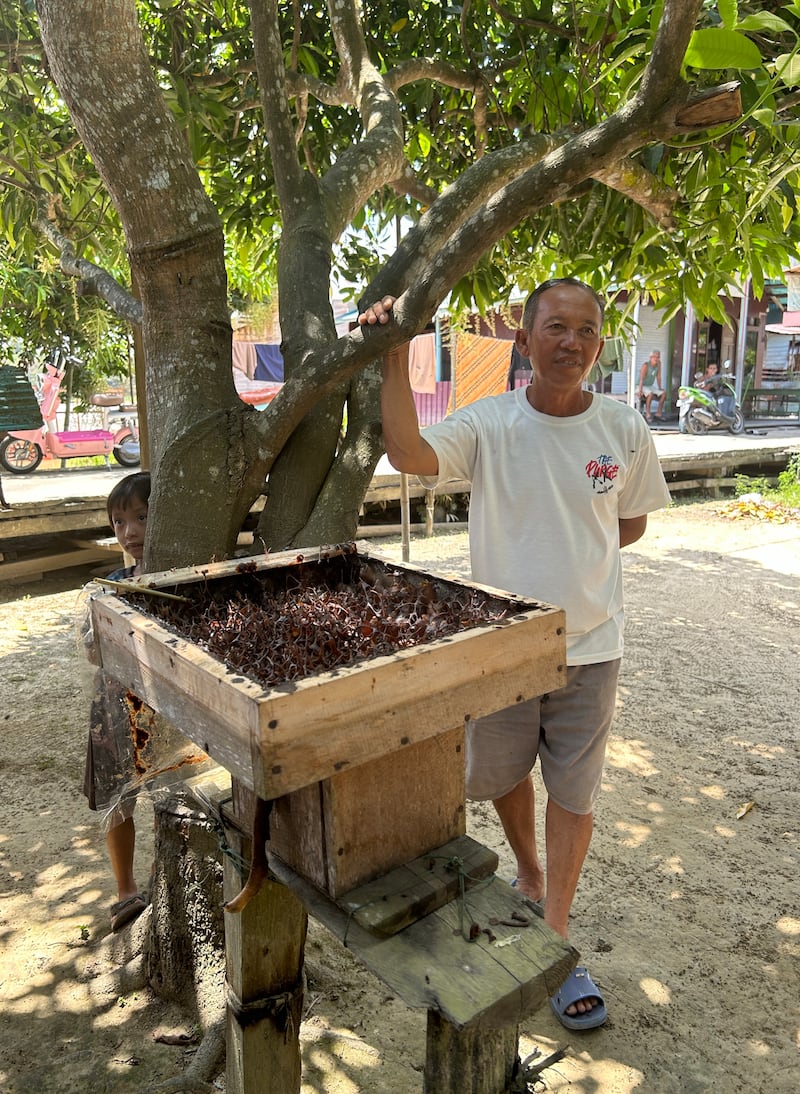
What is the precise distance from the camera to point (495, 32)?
4758 mm

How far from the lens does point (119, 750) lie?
2.53m

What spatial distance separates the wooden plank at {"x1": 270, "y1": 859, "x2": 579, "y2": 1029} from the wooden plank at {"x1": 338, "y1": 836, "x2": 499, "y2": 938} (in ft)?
0.07

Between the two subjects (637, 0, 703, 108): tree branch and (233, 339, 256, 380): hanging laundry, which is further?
(233, 339, 256, 380): hanging laundry

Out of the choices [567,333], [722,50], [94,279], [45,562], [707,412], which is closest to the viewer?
Answer: [722,50]

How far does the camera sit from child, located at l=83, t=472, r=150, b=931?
250 cm

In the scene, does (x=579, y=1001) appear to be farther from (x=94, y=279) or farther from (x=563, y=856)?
(x=94, y=279)

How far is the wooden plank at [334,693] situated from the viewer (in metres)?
1.15

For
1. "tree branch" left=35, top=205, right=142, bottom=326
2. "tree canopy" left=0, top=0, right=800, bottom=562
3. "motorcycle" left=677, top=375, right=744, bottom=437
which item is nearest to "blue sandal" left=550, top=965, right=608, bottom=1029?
"tree canopy" left=0, top=0, right=800, bottom=562

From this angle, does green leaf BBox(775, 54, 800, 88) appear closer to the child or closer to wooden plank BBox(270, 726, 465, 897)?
wooden plank BBox(270, 726, 465, 897)

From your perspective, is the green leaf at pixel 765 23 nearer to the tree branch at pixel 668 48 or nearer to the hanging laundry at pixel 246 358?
the tree branch at pixel 668 48

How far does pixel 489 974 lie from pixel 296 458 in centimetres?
170

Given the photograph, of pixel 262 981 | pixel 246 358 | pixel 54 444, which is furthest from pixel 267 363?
pixel 262 981

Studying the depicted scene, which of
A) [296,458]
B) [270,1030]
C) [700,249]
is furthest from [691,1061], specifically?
[700,249]

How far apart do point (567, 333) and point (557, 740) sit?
1136 mm
